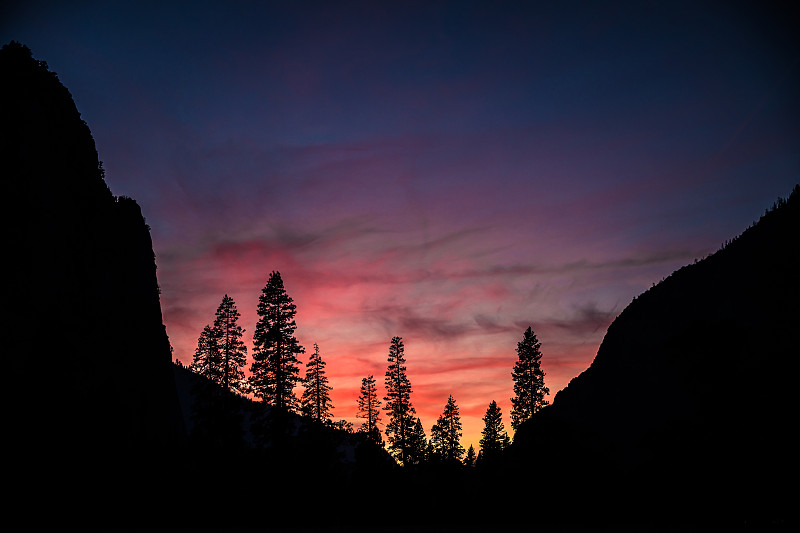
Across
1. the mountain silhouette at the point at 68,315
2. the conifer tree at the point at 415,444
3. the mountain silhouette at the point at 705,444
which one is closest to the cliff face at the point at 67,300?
the mountain silhouette at the point at 68,315

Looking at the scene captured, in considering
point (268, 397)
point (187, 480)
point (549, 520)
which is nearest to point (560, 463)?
point (549, 520)

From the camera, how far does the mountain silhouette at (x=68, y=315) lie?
18.4 m

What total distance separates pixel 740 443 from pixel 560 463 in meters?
9.98

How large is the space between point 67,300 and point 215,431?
39.7ft

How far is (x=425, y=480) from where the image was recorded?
28.3m

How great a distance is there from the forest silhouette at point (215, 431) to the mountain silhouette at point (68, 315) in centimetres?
11

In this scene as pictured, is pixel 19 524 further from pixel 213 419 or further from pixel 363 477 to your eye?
pixel 363 477

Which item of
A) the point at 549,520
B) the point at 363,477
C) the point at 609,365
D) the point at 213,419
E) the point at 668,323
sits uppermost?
the point at 668,323

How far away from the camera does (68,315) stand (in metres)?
27.6

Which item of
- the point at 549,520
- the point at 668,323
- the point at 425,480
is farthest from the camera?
the point at 668,323

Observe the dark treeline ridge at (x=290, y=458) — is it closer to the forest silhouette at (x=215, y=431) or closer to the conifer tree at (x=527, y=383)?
the forest silhouette at (x=215, y=431)

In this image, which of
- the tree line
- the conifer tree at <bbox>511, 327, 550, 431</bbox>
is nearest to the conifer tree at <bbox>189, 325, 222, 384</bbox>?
the tree line

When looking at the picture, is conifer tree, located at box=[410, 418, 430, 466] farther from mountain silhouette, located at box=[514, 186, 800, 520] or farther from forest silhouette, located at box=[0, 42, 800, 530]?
mountain silhouette, located at box=[514, 186, 800, 520]

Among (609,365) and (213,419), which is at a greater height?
(609,365)
